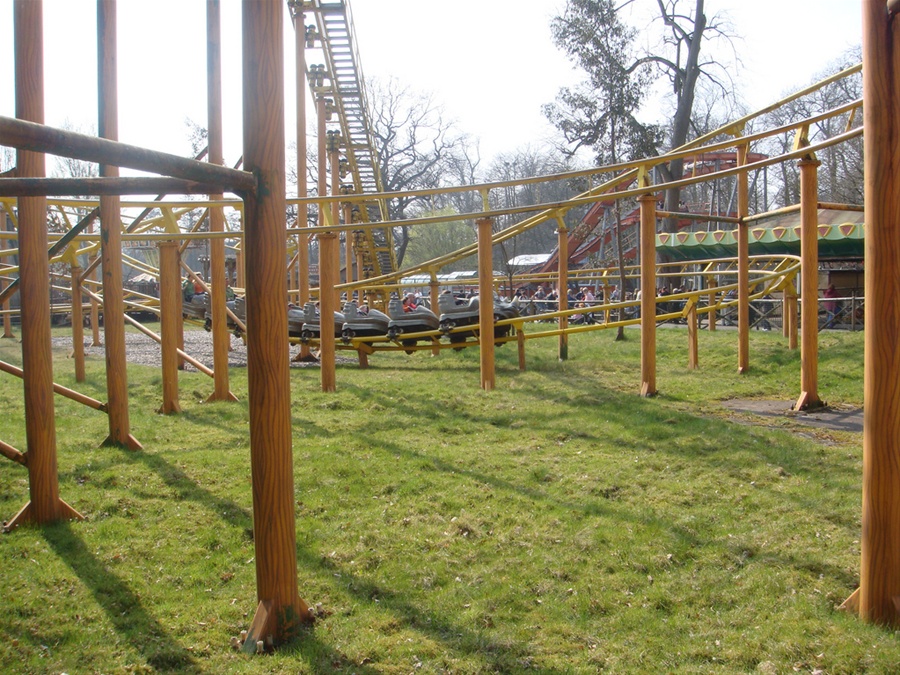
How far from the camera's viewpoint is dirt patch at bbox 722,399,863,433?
22.1 ft

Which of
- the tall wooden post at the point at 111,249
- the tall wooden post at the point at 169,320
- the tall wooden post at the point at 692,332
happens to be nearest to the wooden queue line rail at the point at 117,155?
the tall wooden post at the point at 111,249

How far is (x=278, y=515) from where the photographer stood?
10.6 ft

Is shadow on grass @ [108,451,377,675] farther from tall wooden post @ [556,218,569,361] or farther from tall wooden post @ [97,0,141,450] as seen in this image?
tall wooden post @ [556,218,569,361]

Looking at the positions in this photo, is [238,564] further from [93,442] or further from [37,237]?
[93,442]

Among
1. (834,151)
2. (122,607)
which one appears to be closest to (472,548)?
(122,607)

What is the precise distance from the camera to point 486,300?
31.4 feet

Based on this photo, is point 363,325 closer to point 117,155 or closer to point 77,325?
point 77,325

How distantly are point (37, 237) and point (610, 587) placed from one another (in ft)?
12.6

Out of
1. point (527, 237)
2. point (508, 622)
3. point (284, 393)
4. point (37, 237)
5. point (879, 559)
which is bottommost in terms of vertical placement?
point (508, 622)

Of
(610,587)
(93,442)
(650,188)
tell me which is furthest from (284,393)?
(650,188)

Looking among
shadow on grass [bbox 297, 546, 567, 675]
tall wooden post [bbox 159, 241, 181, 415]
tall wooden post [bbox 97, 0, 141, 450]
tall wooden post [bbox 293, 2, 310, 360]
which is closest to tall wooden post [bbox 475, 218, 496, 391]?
tall wooden post [bbox 159, 241, 181, 415]

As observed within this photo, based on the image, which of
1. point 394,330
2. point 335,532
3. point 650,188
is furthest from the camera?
point 394,330

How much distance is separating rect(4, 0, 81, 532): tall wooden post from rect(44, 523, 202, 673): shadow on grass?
0.70 ft

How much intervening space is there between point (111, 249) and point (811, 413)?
245 inches
